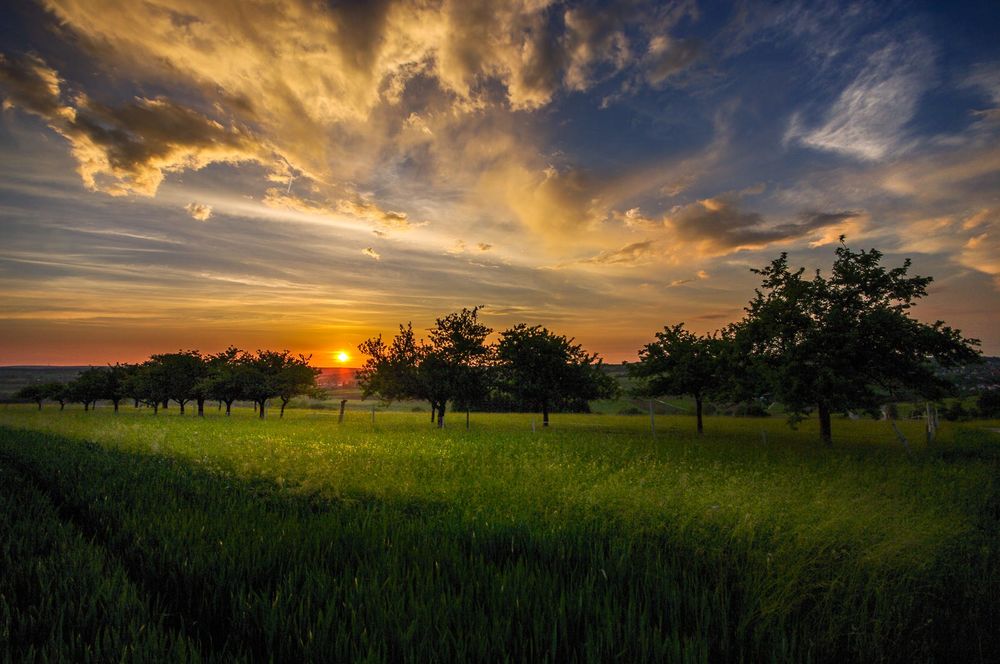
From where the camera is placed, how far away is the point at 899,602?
15.8 feet

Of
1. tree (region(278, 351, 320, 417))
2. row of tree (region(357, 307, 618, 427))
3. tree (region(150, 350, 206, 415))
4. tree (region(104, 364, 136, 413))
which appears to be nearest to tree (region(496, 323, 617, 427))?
row of tree (region(357, 307, 618, 427))

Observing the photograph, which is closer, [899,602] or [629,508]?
[899,602]

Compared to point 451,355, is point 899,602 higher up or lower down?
lower down

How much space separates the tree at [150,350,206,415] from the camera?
6197cm

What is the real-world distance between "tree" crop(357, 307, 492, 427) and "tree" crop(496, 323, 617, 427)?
7.62 feet

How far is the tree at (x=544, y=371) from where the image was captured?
1620 inches

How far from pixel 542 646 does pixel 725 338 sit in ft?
104

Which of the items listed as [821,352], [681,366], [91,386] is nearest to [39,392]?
[91,386]

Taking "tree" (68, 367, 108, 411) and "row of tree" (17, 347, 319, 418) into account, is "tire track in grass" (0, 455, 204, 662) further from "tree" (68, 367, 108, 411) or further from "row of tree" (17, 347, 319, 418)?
"tree" (68, 367, 108, 411)

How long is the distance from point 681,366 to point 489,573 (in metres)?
32.2

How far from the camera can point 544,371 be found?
41.2 m

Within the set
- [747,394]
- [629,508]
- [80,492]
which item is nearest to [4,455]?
[80,492]

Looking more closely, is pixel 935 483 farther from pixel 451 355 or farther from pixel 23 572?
pixel 451 355

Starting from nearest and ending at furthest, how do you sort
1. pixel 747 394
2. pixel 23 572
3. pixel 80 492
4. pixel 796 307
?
pixel 23 572
pixel 80 492
pixel 796 307
pixel 747 394
